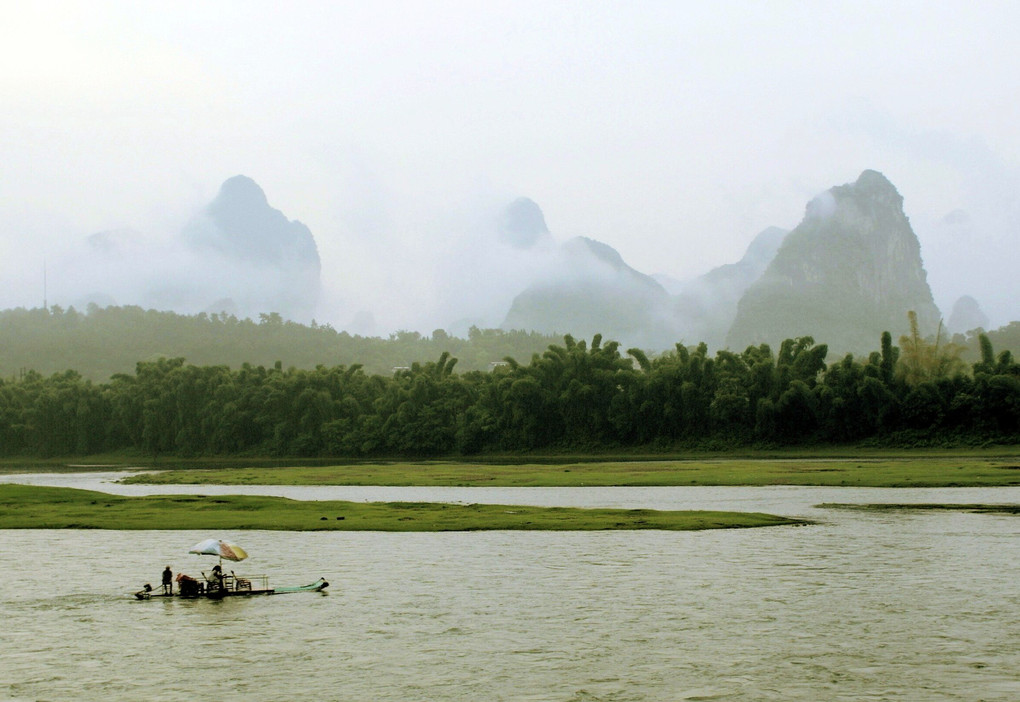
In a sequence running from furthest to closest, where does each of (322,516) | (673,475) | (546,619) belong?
1. (673,475)
2. (322,516)
3. (546,619)

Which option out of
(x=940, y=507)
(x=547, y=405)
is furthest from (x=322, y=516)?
(x=547, y=405)

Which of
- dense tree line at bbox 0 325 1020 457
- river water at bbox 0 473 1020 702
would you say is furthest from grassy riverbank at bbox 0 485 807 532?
dense tree line at bbox 0 325 1020 457

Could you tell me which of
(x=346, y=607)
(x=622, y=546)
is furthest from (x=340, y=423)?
(x=346, y=607)

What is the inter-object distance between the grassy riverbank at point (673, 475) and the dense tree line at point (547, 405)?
999cm

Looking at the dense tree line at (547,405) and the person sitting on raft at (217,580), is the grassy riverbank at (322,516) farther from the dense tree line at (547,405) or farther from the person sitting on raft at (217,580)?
the dense tree line at (547,405)

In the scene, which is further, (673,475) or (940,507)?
(673,475)

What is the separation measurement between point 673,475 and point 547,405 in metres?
45.9

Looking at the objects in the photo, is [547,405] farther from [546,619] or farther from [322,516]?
[546,619]

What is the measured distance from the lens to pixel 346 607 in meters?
30.1

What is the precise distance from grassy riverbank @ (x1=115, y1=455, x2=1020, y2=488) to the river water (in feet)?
76.4

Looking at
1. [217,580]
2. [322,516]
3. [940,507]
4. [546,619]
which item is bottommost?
[546,619]

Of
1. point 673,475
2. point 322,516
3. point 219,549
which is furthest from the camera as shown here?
point 673,475

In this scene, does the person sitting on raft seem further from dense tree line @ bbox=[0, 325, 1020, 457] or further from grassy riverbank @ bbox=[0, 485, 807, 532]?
dense tree line @ bbox=[0, 325, 1020, 457]

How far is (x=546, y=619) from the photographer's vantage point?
28219 millimetres
